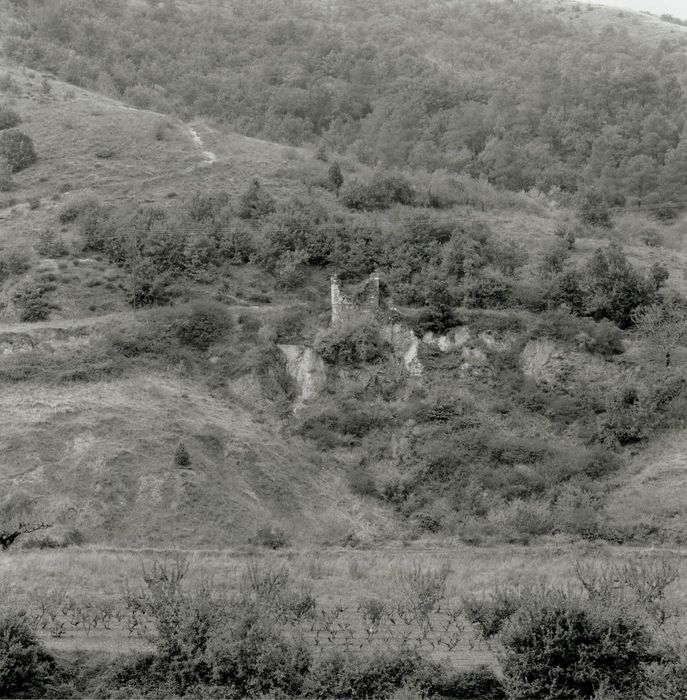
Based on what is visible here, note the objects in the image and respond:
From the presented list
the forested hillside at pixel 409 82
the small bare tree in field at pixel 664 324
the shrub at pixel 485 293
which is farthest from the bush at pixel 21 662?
the forested hillside at pixel 409 82

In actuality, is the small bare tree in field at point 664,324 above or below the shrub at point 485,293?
above

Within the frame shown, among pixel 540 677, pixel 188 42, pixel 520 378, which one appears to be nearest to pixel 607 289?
pixel 520 378

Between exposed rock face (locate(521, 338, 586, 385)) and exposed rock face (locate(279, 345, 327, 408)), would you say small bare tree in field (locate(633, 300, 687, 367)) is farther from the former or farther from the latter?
exposed rock face (locate(279, 345, 327, 408))

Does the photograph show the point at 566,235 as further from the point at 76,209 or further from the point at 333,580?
the point at 333,580

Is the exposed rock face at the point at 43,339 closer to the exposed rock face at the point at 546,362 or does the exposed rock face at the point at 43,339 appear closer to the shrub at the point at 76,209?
the shrub at the point at 76,209

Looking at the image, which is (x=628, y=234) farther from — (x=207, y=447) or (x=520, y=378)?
(x=207, y=447)

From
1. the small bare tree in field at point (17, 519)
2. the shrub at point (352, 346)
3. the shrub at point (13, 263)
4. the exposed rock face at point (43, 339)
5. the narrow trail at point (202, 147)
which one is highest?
the shrub at point (352, 346)

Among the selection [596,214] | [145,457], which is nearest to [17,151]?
[145,457]

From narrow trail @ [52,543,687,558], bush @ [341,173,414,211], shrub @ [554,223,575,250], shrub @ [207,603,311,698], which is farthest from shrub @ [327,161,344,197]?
shrub @ [207,603,311,698]
